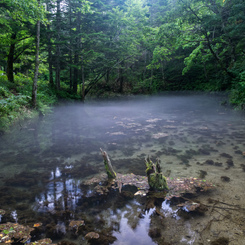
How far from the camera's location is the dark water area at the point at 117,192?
3542mm

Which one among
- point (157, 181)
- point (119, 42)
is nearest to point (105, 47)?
point (119, 42)

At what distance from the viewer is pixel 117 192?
504cm

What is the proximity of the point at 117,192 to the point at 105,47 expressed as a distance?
813 inches

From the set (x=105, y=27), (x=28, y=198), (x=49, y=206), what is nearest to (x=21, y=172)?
(x=28, y=198)

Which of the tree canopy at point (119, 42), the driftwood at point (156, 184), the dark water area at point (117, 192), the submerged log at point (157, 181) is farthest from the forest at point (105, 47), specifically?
the submerged log at point (157, 181)

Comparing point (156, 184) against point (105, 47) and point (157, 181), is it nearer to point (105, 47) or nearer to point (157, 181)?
point (157, 181)

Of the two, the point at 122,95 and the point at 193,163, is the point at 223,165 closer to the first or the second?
the point at 193,163

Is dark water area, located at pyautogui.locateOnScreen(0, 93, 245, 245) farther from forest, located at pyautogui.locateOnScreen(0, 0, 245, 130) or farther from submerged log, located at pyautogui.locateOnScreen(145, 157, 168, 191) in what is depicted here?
forest, located at pyautogui.locateOnScreen(0, 0, 245, 130)

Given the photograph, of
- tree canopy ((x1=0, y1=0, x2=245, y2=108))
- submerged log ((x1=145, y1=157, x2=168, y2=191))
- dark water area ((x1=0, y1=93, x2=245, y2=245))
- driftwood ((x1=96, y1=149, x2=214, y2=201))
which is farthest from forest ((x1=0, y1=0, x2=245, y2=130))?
submerged log ((x1=145, y1=157, x2=168, y2=191))

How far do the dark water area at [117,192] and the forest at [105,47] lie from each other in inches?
169

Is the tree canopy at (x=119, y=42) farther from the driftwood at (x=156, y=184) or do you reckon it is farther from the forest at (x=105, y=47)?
the driftwood at (x=156, y=184)

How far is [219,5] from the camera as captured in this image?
1545cm

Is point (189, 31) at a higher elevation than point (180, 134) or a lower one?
higher

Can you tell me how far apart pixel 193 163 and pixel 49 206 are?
5.07 m
